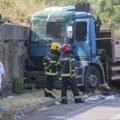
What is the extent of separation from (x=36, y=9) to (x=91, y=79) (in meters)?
10.4

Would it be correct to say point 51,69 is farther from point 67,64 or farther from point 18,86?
point 18,86

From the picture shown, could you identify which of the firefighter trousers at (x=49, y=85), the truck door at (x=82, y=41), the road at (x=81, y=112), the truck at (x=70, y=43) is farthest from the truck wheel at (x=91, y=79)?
the road at (x=81, y=112)

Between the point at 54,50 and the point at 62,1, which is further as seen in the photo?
the point at 62,1

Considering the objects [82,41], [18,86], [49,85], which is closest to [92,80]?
[82,41]

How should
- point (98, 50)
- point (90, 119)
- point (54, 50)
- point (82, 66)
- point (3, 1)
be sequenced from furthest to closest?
point (3, 1) → point (98, 50) → point (82, 66) → point (54, 50) → point (90, 119)

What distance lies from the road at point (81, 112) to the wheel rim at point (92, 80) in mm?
2317

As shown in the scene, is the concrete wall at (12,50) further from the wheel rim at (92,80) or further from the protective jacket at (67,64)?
the wheel rim at (92,80)

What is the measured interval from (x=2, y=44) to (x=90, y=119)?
5.35m

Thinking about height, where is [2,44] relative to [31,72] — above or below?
above

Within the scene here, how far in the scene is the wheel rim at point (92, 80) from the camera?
16.5m

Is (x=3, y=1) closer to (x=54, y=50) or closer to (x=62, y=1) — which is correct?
(x=54, y=50)

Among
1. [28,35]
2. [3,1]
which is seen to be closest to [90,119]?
[28,35]

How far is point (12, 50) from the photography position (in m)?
15.8

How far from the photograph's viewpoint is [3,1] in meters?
22.6
